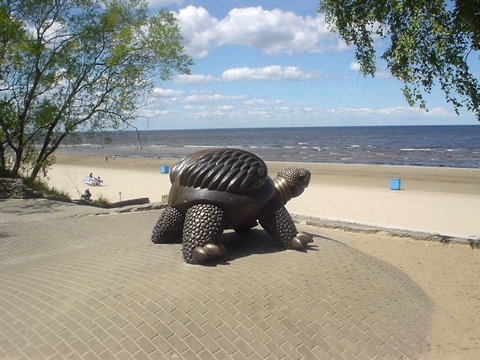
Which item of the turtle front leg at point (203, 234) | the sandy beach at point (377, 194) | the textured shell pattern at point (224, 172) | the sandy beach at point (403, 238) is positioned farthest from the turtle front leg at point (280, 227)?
the sandy beach at point (377, 194)

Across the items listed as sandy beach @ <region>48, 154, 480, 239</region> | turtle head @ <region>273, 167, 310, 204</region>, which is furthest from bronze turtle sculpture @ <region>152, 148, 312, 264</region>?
sandy beach @ <region>48, 154, 480, 239</region>

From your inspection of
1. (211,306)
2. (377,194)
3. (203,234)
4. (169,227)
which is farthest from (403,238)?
(377,194)

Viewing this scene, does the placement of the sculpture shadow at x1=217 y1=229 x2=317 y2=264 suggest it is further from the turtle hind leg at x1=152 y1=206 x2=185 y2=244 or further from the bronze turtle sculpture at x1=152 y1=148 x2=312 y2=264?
the turtle hind leg at x1=152 y1=206 x2=185 y2=244

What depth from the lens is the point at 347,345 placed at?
582 centimetres

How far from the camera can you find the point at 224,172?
7395mm

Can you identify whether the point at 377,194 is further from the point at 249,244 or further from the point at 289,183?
the point at 249,244

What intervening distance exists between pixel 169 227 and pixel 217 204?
138 cm

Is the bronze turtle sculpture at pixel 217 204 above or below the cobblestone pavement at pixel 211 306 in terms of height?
above

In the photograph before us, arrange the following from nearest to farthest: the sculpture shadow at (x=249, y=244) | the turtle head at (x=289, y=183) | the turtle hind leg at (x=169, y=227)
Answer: the sculpture shadow at (x=249, y=244) < the turtle hind leg at (x=169, y=227) < the turtle head at (x=289, y=183)

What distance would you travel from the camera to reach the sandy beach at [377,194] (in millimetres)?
16578

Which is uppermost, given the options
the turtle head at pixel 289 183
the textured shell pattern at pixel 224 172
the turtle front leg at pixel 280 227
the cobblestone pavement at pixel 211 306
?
the textured shell pattern at pixel 224 172

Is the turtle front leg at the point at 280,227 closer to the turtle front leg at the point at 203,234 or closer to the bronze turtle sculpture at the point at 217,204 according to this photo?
the bronze turtle sculpture at the point at 217,204

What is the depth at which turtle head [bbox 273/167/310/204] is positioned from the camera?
8.63 m

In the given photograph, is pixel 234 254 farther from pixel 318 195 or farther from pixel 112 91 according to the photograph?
pixel 318 195
